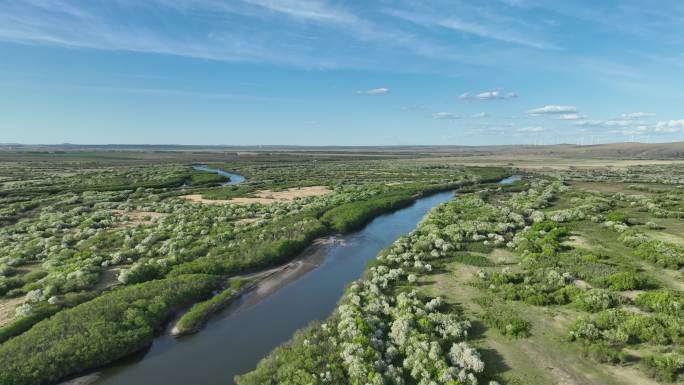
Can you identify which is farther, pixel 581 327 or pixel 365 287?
pixel 365 287

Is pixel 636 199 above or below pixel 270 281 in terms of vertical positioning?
above

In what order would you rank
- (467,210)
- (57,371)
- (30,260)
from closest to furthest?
(57,371) → (30,260) → (467,210)

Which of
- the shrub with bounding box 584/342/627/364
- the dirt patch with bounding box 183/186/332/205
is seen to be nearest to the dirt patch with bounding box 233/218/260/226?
the dirt patch with bounding box 183/186/332/205

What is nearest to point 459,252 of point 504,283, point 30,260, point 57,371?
point 504,283

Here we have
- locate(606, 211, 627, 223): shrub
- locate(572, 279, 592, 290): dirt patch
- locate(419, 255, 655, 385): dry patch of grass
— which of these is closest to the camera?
locate(419, 255, 655, 385): dry patch of grass

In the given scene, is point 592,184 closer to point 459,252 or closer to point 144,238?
point 459,252

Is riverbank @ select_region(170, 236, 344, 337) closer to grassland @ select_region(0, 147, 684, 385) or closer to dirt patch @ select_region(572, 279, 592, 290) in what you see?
grassland @ select_region(0, 147, 684, 385)

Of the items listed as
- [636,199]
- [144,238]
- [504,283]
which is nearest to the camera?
[504,283]

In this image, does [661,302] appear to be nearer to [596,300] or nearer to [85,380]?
[596,300]
